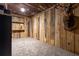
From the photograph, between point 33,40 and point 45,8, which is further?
point 33,40

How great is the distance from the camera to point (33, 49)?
6.41ft

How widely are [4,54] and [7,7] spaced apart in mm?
890

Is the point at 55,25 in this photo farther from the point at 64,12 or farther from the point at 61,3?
the point at 61,3

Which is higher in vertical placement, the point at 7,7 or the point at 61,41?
the point at 7,7

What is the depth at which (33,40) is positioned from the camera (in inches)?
81.4

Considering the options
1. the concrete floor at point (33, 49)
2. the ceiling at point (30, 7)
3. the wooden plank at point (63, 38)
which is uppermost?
the ceiling at point (30, 7)

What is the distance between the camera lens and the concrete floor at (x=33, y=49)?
191 cm

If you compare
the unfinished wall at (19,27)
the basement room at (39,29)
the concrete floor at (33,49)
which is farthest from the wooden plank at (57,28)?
the unfinished wall at (19,27)

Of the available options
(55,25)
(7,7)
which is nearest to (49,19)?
(55,25)

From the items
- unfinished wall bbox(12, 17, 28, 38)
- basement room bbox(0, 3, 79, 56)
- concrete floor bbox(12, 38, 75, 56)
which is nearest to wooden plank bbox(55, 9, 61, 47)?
basement room bbox(0, 3, 79, 56)

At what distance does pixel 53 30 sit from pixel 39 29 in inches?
10.8

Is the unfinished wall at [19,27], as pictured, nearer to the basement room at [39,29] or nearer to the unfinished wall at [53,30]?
the basement room at [39,29]

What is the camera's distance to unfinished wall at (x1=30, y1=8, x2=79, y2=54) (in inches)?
75.2

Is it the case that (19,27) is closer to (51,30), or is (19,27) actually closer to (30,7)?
(30,7)
